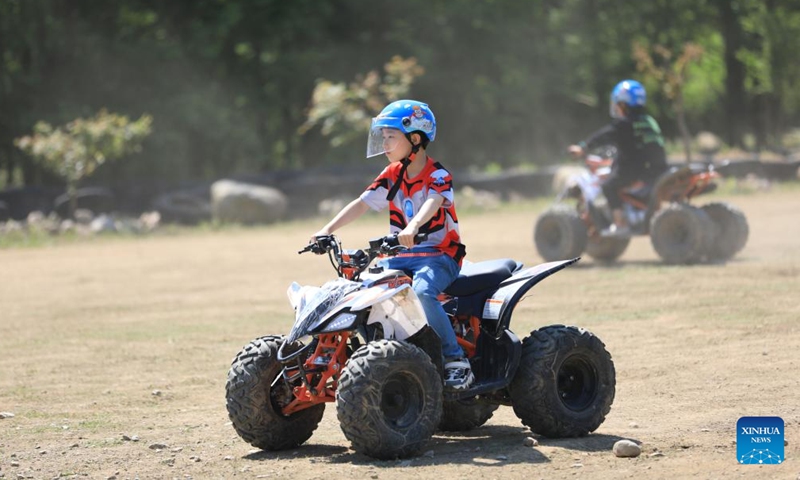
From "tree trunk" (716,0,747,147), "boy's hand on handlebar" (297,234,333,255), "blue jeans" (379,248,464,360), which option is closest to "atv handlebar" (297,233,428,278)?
"boy's hand on handlebar" (297,234,333,255)

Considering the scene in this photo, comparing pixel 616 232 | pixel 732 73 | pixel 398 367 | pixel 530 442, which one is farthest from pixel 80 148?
pixel 732 73

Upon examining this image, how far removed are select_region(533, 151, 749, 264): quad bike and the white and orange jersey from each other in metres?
8.23

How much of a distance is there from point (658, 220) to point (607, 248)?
1.13 m

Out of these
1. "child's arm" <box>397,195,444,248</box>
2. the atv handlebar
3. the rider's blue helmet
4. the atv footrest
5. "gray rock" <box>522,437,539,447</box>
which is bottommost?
"gray rock" <box>522,437,539,447</box>

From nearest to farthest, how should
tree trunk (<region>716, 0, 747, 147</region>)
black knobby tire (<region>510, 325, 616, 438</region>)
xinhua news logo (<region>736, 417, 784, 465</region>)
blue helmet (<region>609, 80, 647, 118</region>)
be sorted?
xinhua news logo (<region>736, 417, 784, 465</region>) < black knobby tire (<region>510, 325, 616, 438</region>) < blue helmet (<region>609, 80, 647, 118</region>) < tree trunk (<region>716, 0, 747, 147</region>)

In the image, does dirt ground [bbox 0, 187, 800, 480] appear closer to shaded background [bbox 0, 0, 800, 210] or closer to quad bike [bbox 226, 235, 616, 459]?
quad bike [bbox 226, 235, 616, 459]

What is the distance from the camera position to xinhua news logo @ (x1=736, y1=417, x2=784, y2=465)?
594 cm

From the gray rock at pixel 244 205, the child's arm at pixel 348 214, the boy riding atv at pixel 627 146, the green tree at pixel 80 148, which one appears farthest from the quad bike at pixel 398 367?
the green tree at pixel 80 148

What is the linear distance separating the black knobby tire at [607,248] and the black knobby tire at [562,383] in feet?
28.1

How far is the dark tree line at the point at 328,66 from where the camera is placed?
1153 inches

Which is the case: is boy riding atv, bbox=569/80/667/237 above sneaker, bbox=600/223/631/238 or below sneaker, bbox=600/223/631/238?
above

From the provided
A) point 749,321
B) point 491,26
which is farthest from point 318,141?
point 749,321

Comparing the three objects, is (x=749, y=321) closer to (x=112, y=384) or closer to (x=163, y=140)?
(x=112, y=384)

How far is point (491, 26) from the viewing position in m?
34.2
